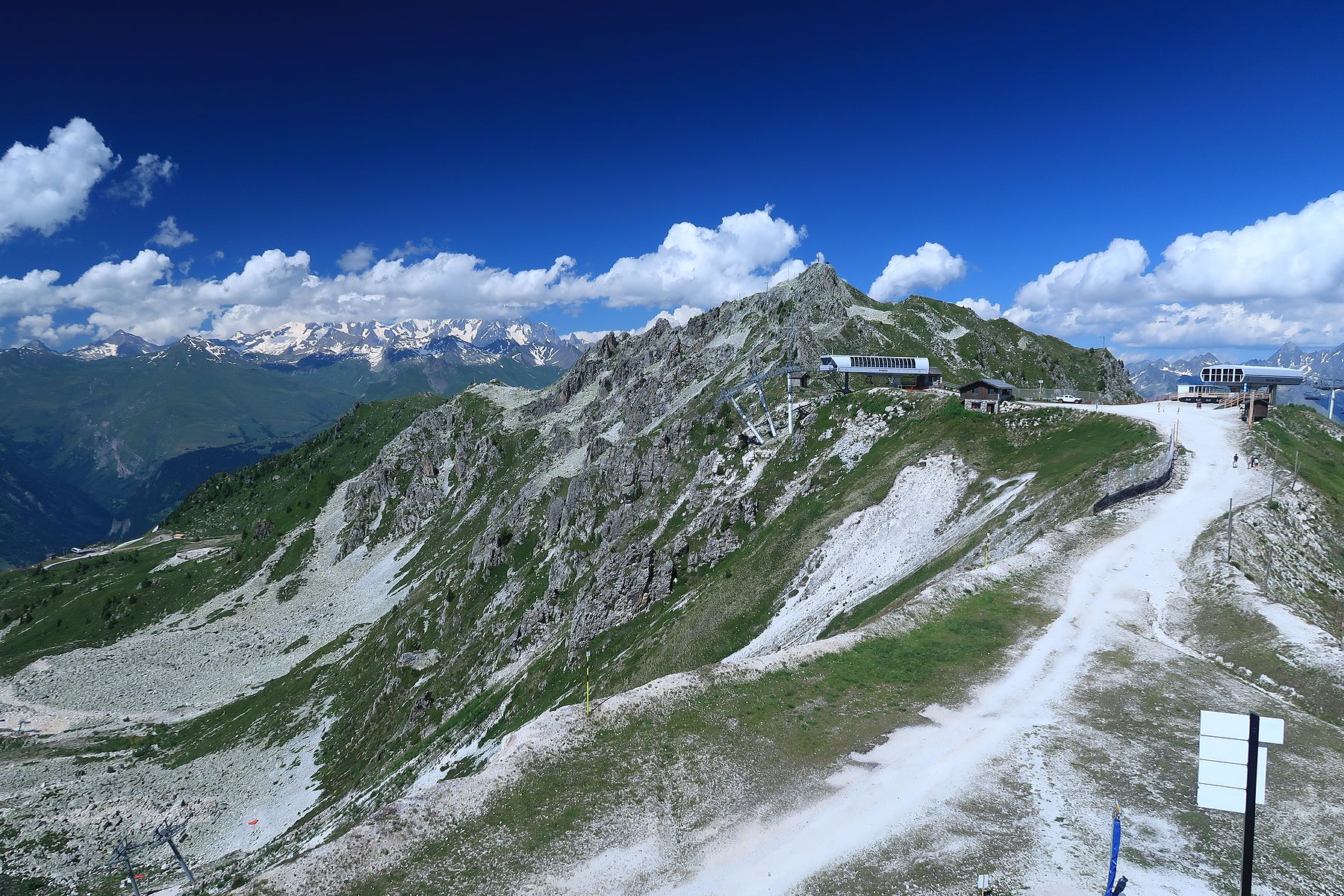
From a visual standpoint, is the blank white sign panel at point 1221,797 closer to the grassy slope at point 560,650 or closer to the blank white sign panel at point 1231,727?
the blank white sign panel at point 1231,727

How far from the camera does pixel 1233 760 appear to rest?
11.7 meters

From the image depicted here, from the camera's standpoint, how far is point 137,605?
178 m

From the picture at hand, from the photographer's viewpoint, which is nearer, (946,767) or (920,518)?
(946,767)

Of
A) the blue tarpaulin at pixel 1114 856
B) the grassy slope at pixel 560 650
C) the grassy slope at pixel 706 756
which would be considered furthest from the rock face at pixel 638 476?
the blue tarpaulin at pixel 1114 856

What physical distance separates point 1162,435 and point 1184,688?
142 ft

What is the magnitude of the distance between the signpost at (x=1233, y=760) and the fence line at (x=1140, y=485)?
41117 millimetres

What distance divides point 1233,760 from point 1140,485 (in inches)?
1798

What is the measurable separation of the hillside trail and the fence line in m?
3.09

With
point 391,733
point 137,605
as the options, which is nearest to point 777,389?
point 391,733

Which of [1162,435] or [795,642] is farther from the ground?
[1162,435]

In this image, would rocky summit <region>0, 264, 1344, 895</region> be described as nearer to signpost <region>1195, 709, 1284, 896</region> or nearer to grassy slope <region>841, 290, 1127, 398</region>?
grassy slope <region>841, 290, 1127, 398</region>

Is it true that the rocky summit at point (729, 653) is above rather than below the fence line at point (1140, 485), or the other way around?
below

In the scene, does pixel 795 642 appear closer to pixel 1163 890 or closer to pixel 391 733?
pixel 1163 890

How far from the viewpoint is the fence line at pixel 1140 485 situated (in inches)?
1863
